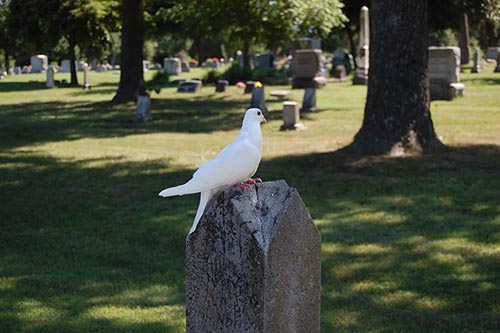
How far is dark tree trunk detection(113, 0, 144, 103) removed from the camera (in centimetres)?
2659

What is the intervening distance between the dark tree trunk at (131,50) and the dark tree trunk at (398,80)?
581 inches

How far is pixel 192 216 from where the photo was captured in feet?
32.0

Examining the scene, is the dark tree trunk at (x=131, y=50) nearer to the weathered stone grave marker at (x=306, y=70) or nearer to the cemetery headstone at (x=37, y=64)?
the weathered stone grave marker at (x=306, y=70)

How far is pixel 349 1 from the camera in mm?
44750

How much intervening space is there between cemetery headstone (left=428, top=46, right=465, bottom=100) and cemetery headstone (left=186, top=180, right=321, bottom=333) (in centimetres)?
2324

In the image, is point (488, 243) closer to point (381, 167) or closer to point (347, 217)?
point (347, 217)

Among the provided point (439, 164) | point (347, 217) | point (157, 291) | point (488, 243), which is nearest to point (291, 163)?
point (439, 164)

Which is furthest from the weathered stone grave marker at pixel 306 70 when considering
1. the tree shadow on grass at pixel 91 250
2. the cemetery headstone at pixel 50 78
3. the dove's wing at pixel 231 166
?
the dove's wing at pixel 231 166

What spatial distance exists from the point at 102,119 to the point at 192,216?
1348 cm

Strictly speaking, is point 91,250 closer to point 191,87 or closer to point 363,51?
point 191,87

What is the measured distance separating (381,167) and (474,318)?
6.47 meters

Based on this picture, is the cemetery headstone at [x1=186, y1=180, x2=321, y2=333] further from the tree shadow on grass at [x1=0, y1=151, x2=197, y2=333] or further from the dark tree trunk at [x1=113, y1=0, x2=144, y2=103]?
the dark tree trunk at [x1=113, y1=0, x2=144, y2=103]

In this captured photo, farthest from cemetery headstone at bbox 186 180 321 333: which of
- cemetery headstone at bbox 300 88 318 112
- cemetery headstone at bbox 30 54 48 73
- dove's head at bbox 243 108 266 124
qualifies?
cemetery headstone at bbox 30 54 48 73

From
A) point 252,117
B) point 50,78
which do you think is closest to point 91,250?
point 252,117
